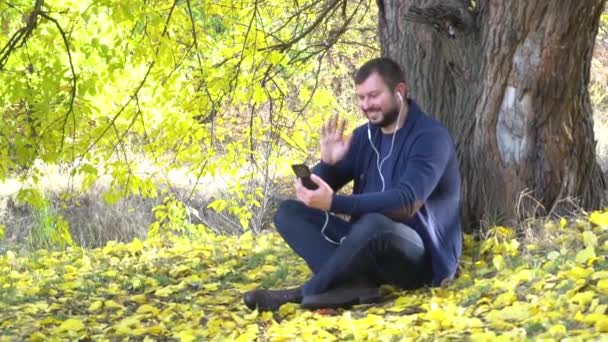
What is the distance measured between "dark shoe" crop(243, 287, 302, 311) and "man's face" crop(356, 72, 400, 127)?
0.96m

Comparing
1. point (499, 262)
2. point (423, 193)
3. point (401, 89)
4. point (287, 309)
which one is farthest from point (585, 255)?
point (287, 309)

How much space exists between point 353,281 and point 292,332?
557 millimetres

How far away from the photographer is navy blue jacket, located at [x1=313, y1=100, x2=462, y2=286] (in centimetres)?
435

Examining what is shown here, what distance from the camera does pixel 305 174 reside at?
4250 millimetres

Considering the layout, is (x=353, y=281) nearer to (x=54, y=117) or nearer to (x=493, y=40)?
(x=493, y=40)

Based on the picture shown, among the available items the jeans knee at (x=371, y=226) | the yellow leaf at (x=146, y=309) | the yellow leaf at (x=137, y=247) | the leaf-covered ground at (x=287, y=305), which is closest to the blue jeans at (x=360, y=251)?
the jeans knee at (x=371, y=226)

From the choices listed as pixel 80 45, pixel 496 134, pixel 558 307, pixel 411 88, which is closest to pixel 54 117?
pixel 80 45

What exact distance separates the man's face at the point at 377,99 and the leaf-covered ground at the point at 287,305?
878mm

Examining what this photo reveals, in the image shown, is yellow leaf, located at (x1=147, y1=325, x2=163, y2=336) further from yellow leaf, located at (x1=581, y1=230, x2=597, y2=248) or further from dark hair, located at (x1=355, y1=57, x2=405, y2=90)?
yellow leaf, located at (x1=581, y1=230, x2=597, y2=248)

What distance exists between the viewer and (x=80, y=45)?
5785 millimetres

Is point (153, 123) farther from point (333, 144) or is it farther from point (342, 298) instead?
point (342, 298)

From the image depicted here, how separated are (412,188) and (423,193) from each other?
60mm

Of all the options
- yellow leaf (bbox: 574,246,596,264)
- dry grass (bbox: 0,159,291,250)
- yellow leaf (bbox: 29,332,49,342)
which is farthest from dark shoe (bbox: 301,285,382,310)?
dry grass (bbox: 0,159,291,250)

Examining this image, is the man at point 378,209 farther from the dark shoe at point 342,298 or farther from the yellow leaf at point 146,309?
the yellow leaf at point 146,309
